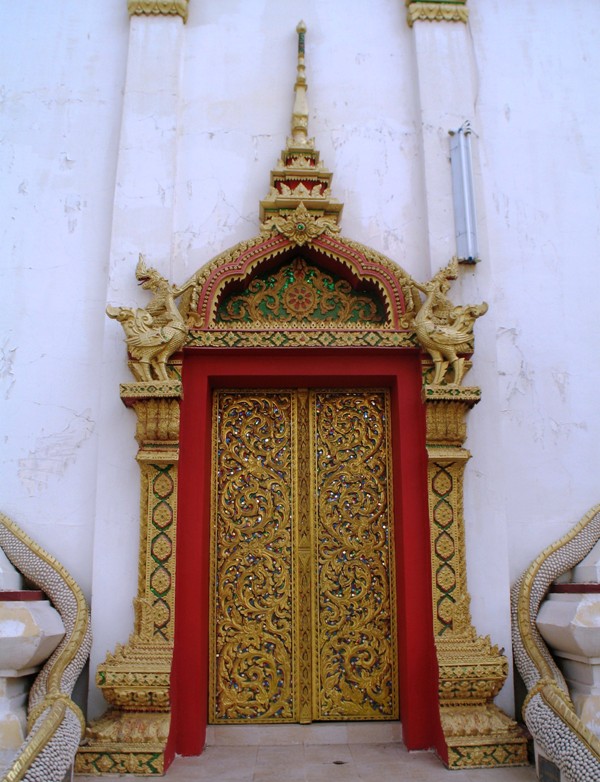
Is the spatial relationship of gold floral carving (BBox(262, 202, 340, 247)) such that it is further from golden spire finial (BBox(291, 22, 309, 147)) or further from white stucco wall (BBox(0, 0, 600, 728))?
golden spire finial (BBox(291, 22, 309, 147))

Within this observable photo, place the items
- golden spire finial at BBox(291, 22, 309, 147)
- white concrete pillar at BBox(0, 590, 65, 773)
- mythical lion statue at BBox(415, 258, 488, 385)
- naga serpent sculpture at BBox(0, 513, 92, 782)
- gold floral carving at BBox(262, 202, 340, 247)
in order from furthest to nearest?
golden spire finial at BBox(291, 22, 309, 147), gold floral carving at BBox(262, 202, 340, 247), mythical lion statue at BBox(415, 258, 488, 385), white concrete pillar at BBox(0, 590, 65, 773), naga serpent sculpture at BBox(0, 513, 92, 782)

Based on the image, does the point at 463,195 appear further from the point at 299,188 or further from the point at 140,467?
the point at 140,467

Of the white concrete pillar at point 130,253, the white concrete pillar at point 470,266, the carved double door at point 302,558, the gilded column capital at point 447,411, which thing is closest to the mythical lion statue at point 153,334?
the white concrete pillar at point 130,253

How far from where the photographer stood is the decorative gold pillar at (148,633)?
166 inches

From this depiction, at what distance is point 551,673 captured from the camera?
4457mm

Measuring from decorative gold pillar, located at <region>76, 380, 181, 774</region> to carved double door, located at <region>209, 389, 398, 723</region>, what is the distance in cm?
46

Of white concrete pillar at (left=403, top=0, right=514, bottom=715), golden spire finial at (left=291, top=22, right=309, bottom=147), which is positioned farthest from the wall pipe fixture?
golden spire finial at (left=291, top=22, right=309, bottom=147)

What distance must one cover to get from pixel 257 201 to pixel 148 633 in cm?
310

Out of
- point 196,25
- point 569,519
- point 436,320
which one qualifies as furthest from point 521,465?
point 196,25

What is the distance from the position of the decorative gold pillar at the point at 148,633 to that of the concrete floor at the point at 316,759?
0.60 ft

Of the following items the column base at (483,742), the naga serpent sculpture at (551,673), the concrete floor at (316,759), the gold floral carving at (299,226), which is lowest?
the concrete floor at (316,759)

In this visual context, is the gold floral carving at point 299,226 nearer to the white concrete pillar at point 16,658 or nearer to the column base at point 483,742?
the white concrete pillar at point 16,658

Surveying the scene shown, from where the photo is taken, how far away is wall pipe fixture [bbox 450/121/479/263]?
→ 17.3ft

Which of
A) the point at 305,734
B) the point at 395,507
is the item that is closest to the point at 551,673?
the point at 395,507
